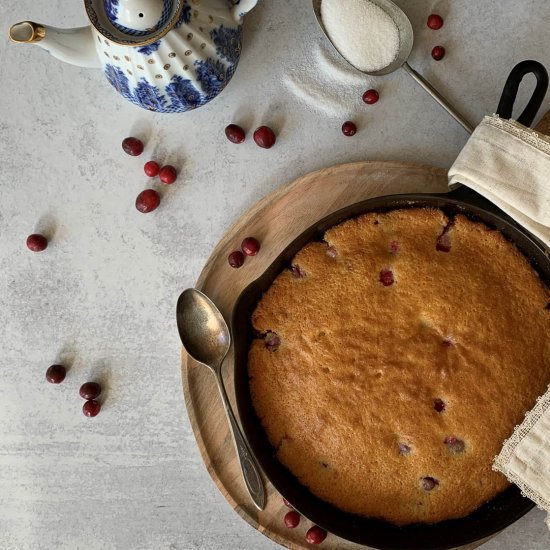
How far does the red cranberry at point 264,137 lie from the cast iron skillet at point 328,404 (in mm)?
369

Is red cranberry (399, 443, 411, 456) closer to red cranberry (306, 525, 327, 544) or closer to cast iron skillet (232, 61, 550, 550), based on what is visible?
A: cast iron skillet (232, 61, 550, 550)

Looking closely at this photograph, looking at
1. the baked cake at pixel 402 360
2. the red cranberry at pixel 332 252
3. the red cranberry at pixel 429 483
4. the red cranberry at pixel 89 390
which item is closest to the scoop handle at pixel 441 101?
the baked cake at pixel 402 360

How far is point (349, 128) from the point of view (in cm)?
189

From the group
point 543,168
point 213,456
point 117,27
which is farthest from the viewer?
point 213,456

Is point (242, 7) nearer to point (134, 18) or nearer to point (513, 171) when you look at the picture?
point (134, 18)

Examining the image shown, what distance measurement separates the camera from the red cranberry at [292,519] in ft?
6.04

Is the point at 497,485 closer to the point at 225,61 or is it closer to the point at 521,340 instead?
the point at 521,340

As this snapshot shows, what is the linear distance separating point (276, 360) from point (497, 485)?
0.71m

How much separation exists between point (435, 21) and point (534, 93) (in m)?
0.43

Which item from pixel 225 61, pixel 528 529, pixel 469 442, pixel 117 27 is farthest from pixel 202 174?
pixel 528 529

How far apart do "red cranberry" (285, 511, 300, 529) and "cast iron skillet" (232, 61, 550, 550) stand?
13 centimetres

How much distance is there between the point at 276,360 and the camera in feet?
5.70

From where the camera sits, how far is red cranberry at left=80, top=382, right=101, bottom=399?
196 cm

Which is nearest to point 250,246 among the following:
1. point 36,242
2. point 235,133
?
point 235,133
